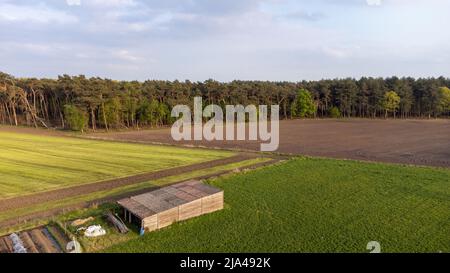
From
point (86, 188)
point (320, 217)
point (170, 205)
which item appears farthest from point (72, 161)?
point (320, 217)

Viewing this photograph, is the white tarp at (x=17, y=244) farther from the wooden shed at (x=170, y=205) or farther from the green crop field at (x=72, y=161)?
the green crop field at (x=72, y=161)

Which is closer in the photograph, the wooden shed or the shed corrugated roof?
the wooden shed

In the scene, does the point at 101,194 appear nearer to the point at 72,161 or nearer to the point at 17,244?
the point at 17,244

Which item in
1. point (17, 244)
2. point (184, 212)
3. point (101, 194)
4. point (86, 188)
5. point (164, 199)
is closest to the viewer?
point (17, 244)

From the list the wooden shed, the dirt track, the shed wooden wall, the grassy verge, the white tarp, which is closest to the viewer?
the white tarp

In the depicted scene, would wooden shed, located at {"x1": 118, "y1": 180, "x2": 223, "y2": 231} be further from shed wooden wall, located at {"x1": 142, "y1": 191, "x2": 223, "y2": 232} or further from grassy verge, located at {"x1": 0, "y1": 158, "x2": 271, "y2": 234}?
grassy verge, located at {"x1": 0, "y1": 158, "x2": 271, "y2": 234}

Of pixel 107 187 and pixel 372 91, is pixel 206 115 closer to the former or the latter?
pixel 372 91

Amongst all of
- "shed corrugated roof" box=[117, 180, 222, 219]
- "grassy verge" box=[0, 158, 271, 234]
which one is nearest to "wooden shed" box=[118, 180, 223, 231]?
"shed corrugated roof" box=[117, 180, 222, 219]
